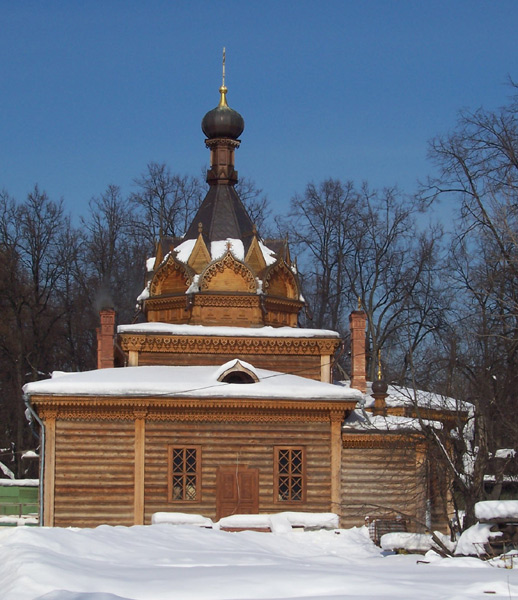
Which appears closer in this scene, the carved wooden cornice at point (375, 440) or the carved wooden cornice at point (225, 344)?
the carved wooden cornice at point (375, 440)

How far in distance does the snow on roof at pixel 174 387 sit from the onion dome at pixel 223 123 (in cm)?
854

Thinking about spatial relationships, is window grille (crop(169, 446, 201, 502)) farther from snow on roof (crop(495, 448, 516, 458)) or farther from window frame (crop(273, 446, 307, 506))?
snow on roof (crop(495, 448, 516, 458))

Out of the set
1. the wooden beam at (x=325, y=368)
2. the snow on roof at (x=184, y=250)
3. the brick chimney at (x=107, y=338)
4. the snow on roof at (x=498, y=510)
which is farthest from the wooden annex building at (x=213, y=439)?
the snow on roof at (x=498, y=510)

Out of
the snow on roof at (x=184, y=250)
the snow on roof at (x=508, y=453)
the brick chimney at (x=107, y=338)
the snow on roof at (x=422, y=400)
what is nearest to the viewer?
the snow on roof at (x=508, y=453)

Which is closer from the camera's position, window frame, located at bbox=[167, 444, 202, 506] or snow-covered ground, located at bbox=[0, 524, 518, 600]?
snow-covered ground, located at bbox=[0, 524, 518, 600]

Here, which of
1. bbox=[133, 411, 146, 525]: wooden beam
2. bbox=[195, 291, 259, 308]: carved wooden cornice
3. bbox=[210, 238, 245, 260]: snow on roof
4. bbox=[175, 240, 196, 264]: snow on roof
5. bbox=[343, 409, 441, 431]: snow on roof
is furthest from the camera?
A: bbox=[175, 240, 196, 264]: snow on roof

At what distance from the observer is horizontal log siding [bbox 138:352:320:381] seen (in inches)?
1041

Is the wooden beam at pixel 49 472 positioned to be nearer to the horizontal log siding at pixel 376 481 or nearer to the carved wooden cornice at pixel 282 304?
the horizontal log siding at pixel 376 481

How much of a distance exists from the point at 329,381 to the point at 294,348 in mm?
1246

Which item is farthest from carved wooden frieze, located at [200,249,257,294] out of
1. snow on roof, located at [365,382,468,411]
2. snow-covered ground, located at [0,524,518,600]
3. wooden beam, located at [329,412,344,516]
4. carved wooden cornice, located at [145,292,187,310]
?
snow-covered ground, located at [0,524,518,600]

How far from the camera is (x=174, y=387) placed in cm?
2400

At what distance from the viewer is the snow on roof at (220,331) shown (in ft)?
85.8

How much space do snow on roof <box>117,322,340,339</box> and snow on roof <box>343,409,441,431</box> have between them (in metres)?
2.21

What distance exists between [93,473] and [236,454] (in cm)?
331
